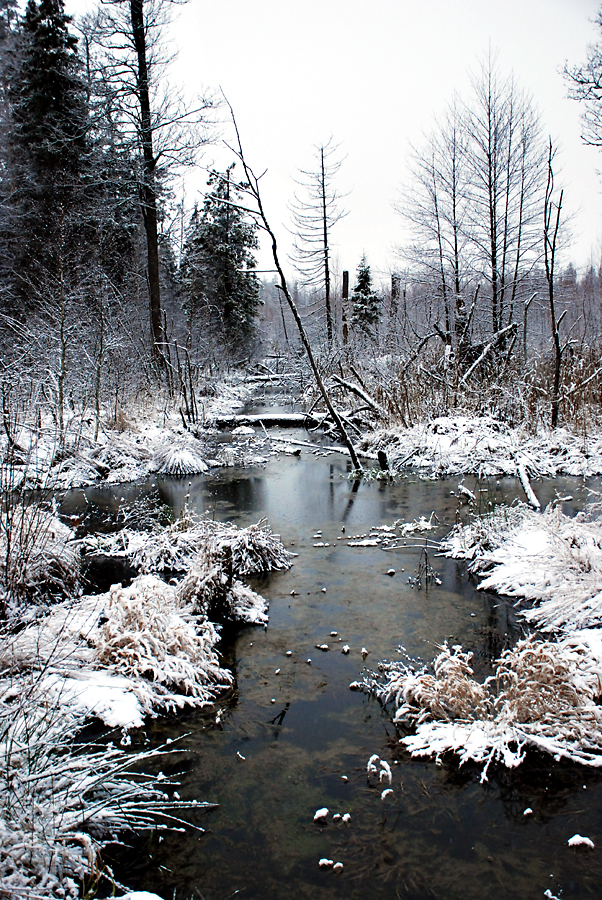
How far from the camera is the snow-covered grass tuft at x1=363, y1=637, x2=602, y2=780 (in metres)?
3.46

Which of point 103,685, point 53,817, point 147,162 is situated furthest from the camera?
point 147,162

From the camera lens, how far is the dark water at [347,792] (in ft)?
8.74

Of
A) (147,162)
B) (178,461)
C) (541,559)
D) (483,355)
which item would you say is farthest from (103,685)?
(147,162)

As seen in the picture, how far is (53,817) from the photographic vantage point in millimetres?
2443

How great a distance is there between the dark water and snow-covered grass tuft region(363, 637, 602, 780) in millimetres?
105

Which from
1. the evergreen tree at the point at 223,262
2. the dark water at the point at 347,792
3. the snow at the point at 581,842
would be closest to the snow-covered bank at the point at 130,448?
the dark water at the point at 347,792

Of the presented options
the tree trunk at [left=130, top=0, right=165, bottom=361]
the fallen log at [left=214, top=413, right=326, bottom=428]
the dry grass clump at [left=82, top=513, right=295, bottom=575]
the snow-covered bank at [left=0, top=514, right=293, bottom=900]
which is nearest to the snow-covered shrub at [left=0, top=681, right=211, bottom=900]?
the snow-covered bank at [left=0, top=514, right=293, bottom=900]

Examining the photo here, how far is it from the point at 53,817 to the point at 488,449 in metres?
10.5

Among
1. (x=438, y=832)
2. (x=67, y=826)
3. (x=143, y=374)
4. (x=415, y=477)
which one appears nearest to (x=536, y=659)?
(x=438, y=832)

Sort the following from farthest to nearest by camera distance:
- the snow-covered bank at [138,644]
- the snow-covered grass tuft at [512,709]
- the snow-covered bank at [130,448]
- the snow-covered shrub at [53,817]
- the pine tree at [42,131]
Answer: the pine tree at [42,131] < the snow-covered bank at [130,448] < the snow-covered bank at [138,644] < the snow-covered grass tuft at [512,709] < the snow-covered shrub at [53,817]

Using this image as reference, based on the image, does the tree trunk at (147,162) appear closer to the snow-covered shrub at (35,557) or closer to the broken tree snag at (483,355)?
the broken tree snag at (483,355)

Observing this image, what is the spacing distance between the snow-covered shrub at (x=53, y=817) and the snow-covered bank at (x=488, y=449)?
867cm

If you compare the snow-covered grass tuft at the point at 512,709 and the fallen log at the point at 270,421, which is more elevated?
the fallen log at the point at 270,421

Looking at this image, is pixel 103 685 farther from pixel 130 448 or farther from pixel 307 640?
pixel 130 448
